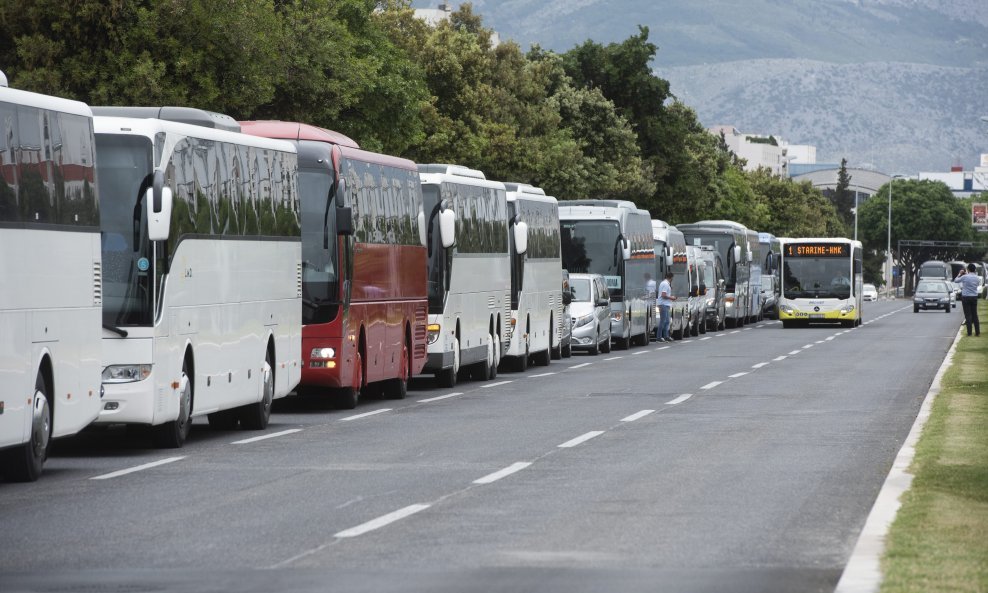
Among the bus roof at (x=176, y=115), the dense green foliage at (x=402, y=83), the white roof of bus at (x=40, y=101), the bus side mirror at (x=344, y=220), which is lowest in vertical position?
the bus side mirror at (x=344, y=220)

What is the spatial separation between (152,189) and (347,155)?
7.49 meters

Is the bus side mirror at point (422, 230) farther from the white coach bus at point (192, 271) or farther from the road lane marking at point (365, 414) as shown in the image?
the white coach bus at point (192, 271)

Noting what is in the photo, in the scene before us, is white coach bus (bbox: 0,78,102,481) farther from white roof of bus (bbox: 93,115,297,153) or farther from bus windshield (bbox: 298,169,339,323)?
bus windshield (bbox: 298,169,339,323)

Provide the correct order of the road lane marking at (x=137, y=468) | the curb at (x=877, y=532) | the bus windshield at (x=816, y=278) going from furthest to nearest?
the bus windshield at (x=816, y=278) → the road lane marking at (x=137, y=468) → the curb at (x=877, y=532)

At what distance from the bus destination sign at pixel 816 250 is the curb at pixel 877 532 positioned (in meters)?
47.9

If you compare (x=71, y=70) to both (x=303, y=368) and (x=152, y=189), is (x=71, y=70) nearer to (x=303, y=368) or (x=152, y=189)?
(x=303, y=368)

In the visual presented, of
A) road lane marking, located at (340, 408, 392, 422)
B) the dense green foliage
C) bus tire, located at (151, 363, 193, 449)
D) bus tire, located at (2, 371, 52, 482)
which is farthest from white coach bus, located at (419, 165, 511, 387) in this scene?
bus tire, located at (2, 371, 52, 482)

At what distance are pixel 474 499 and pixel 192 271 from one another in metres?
5.71

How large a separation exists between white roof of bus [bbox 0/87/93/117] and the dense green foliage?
2021cm

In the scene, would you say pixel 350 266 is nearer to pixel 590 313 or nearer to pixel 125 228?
pixel 125 228

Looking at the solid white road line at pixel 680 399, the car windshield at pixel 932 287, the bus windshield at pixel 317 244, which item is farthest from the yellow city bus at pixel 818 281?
the bus windshield at pixel 317 244

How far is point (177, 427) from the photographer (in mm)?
18672

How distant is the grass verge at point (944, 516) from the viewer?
9.88 metres

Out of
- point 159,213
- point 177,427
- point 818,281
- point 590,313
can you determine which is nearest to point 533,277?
point 590,313
